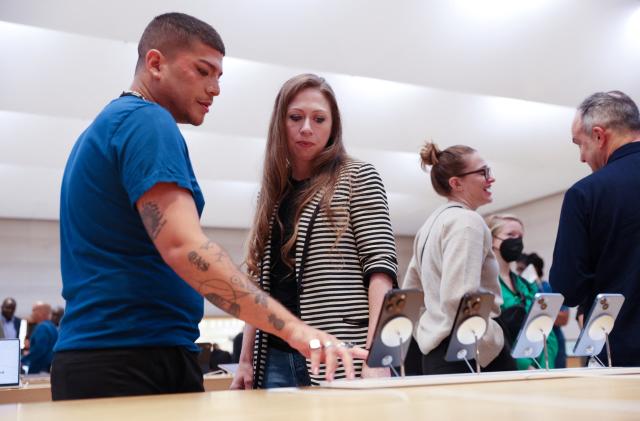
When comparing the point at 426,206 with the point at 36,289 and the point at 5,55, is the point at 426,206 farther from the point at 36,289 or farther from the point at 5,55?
the point at 5,55

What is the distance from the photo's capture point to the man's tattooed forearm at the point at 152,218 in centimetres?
109

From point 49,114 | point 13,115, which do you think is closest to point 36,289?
point 13,115

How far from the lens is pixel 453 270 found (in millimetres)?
1992

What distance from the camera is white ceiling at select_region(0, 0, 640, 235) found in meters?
4.61

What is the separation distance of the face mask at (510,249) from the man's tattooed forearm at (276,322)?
2.39 metres

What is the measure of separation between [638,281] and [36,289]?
423 inches

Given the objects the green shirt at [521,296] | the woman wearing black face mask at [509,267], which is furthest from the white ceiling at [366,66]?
the green shirt at [521,296]

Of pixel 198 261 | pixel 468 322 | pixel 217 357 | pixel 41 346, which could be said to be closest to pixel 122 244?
pixel 198 261

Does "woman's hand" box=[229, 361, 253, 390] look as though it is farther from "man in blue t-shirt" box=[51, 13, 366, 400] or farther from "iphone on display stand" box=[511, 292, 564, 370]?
"iphone on display stand" box=[511, 292, 564, 370]

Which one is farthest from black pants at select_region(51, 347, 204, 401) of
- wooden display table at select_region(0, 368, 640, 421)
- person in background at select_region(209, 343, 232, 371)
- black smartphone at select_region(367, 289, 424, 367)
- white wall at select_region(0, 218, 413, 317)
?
white wall at select_region(0, 218, 413, 317)

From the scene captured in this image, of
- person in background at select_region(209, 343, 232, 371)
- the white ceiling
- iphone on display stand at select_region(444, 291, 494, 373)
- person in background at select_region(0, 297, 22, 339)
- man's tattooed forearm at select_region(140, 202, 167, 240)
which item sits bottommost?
person in background at select_region(209, 343, 232, 371)

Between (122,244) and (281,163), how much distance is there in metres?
0.64

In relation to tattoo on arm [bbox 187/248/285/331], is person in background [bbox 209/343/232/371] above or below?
below

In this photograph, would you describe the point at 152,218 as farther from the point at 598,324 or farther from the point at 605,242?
the point at 605,242
